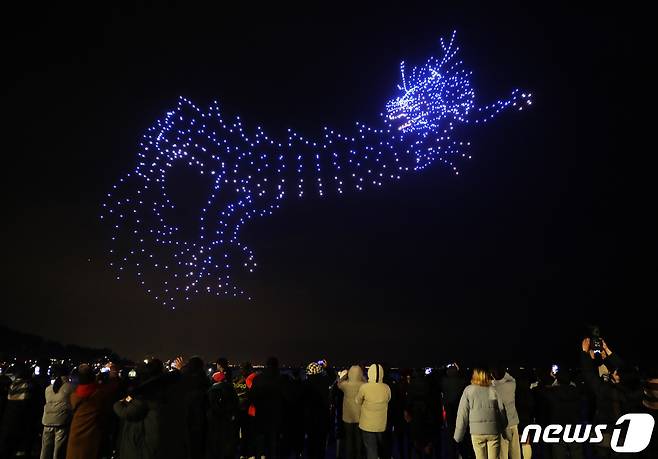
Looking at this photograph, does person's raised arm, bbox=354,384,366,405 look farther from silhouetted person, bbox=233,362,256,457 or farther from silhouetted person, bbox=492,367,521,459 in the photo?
silhouetted person, bbox=492,367,521,459

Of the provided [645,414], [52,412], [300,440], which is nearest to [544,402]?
[645,414]

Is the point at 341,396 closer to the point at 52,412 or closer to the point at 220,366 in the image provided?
Answer: the point at 220,366

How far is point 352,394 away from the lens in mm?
8023

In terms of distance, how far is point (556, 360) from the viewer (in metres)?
40.2

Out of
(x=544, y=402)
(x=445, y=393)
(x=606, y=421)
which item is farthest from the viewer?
(x=445, y=393)

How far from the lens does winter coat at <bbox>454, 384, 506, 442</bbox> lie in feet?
20.4

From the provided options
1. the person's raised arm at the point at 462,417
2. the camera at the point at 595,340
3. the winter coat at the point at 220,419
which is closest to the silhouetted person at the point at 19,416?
the winter coat at the point at 220,419

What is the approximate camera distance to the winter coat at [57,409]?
7782mm

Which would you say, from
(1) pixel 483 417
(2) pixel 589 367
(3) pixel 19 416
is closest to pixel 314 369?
(1) pixel 483 417

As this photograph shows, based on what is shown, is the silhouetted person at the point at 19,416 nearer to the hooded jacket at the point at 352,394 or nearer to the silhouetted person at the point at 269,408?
the silhouetted person at the point at 269,408

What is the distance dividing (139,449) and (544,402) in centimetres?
667

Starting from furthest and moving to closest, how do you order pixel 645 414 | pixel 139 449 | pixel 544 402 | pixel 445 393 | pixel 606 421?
pixel 445 393 < pixel 544 402 < pixel 606 421 < pixel 645 414 < pixel 139 449

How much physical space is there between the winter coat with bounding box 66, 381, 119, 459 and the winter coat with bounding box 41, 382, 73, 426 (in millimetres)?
1002

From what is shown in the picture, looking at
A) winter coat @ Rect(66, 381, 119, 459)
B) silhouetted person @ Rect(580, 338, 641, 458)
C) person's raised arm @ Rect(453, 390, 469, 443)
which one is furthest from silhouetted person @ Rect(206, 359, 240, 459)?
silhouetted person @ Rect(580, 338, 641, 458)
